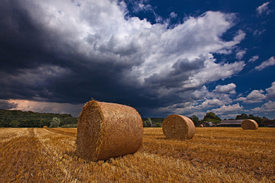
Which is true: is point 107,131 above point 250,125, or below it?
above

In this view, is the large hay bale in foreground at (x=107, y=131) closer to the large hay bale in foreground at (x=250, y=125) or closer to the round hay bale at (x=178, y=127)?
the round hay bale at (x=178, y=127)

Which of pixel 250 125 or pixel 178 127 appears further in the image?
pixel 250 125

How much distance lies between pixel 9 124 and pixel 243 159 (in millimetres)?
81986

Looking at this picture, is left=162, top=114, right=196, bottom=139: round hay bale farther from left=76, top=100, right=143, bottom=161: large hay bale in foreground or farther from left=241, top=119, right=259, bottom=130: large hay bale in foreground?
left=241, top=119, right=259, bottom=130: large hay bale in foreground

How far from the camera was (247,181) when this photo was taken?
3.23m

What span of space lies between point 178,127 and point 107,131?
24.0 feet

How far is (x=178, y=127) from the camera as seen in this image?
10.9 metres

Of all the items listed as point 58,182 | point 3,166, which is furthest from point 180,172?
point 3,166

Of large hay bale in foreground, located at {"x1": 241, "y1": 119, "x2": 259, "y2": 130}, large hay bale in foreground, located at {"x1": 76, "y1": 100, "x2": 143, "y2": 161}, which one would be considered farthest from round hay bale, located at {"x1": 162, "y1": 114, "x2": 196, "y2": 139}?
large hay bale in foreground, located at {"x1": 241, "y1": 119, "x2": 259, "y2": 130}

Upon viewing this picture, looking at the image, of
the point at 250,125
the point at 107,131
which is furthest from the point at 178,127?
the point at 250,125

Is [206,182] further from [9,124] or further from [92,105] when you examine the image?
[9,124]

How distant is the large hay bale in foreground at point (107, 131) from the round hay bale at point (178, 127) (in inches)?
218

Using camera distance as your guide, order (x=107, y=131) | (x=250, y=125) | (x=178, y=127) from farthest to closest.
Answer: (x=250, y=125)
(x=178, y=127)
(x=107, y=131)

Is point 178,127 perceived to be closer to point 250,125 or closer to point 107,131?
point 107,131
